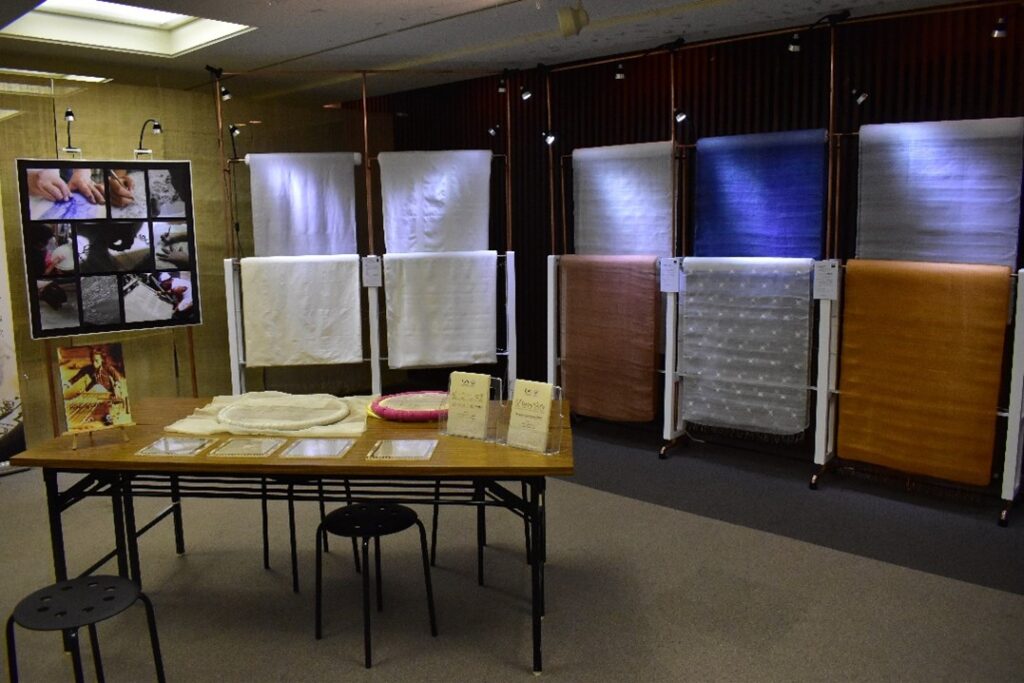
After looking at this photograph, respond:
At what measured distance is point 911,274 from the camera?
154 inches

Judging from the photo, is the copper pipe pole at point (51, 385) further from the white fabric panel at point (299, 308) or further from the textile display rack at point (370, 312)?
the white fabric panel at point (299, 308)

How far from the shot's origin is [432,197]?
16.9ft

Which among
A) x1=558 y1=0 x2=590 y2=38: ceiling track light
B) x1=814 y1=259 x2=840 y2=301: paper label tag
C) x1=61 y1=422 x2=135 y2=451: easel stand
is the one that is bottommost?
x1=61 y1=422 x2=135 y2=451: easel stand

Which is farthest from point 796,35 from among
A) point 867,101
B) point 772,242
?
point 772,242

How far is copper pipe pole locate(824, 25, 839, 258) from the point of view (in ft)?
13.4

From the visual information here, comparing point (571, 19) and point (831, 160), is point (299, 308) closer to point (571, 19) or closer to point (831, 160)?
point (571, 19)

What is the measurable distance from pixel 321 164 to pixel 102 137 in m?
1.47

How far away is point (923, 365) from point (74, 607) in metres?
3.66

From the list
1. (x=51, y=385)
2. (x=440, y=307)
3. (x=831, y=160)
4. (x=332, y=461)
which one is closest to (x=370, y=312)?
(x=440, y=307)

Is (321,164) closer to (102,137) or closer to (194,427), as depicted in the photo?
(102,137)

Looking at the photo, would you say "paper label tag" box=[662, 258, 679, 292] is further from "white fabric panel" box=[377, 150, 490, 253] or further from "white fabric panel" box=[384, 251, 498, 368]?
"white fabric panel" box=[377, 150, 490, 253]

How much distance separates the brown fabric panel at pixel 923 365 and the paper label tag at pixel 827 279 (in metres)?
0.08

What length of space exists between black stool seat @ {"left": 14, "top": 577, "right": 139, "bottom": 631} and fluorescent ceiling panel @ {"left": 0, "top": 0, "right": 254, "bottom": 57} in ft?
10.1

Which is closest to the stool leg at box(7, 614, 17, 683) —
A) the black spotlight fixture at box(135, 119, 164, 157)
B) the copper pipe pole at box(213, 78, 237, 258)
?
the copper pipe pole at box(213, 78, 237, 258)
